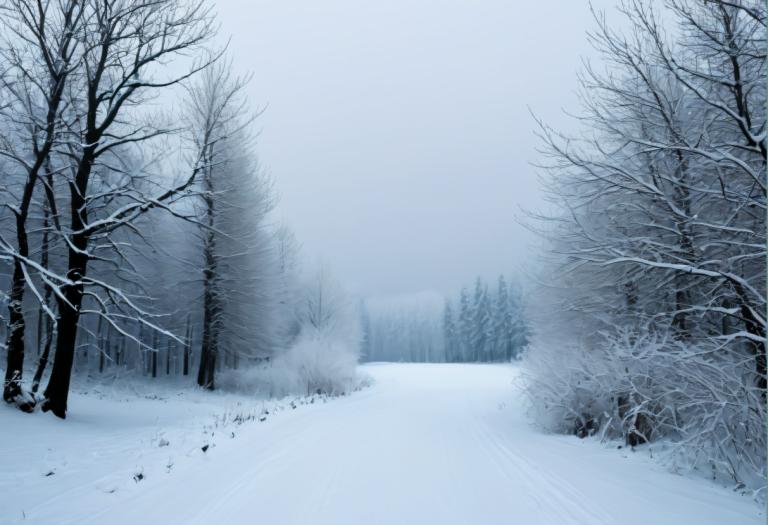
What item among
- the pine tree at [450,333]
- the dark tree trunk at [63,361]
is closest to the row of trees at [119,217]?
the dark tree trunk at [63,361]

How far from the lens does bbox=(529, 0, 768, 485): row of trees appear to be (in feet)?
15.4

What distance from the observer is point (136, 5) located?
8367 mm

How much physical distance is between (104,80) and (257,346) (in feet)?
52.5

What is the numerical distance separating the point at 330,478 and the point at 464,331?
68.9 meters

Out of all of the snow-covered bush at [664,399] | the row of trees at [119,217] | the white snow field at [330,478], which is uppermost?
the row of trees at [119,217]

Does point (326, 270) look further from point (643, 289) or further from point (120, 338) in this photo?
point (643, 289)

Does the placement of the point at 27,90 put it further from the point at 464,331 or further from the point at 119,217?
the point at 464,331

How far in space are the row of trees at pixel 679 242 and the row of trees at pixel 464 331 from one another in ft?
99.3

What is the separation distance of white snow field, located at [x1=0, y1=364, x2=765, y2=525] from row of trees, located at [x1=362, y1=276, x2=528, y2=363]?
108 ft

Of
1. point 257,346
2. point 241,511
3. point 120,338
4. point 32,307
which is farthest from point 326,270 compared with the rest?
point 241,511

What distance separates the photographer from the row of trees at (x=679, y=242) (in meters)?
4.70

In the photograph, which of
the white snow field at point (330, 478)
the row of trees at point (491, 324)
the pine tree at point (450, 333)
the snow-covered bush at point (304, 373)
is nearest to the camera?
the white snow field at point (330, 478)

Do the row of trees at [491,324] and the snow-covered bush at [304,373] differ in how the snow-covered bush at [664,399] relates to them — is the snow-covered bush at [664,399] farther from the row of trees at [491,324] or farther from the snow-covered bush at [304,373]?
the row of trees at [491,324]

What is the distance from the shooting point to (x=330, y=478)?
4.97 m
